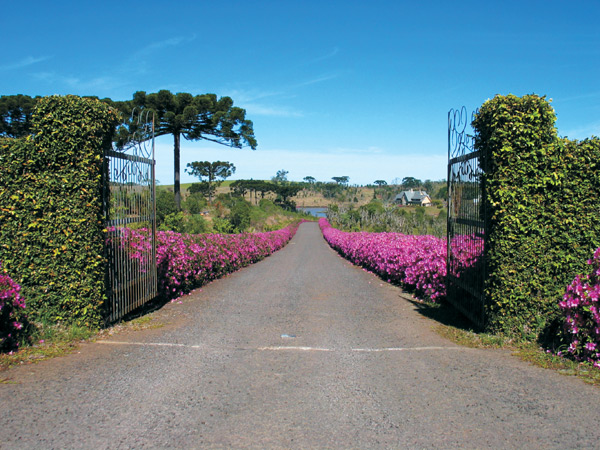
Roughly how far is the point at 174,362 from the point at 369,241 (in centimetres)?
1212

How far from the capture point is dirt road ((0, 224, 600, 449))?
315 cm

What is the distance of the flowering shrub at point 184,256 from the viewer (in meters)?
7.53

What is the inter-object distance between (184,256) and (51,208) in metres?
4.23

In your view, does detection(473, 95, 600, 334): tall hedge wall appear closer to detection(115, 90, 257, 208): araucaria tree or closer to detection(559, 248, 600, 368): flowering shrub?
detection(559, 248, 600, 368): flowering shrub

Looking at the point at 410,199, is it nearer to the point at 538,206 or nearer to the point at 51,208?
the point at 538,206

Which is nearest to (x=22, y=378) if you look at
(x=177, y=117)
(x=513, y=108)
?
(x=513, y=108)

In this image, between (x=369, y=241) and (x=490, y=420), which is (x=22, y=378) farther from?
(x=369, y=241)

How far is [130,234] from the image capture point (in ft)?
22.5

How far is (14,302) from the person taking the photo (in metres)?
4.98

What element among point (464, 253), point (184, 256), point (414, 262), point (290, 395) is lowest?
point (290, 395)

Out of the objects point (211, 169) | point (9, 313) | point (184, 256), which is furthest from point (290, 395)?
point (211, 169)

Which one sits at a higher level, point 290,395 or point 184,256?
point 184,256

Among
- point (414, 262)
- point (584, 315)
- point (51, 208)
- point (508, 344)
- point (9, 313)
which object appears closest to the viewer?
point (584, 315)

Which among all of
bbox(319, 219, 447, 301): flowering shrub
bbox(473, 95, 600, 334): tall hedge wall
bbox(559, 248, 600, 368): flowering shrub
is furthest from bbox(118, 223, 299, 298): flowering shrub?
bbox(559, 248, 600, 368): flowering shrub
